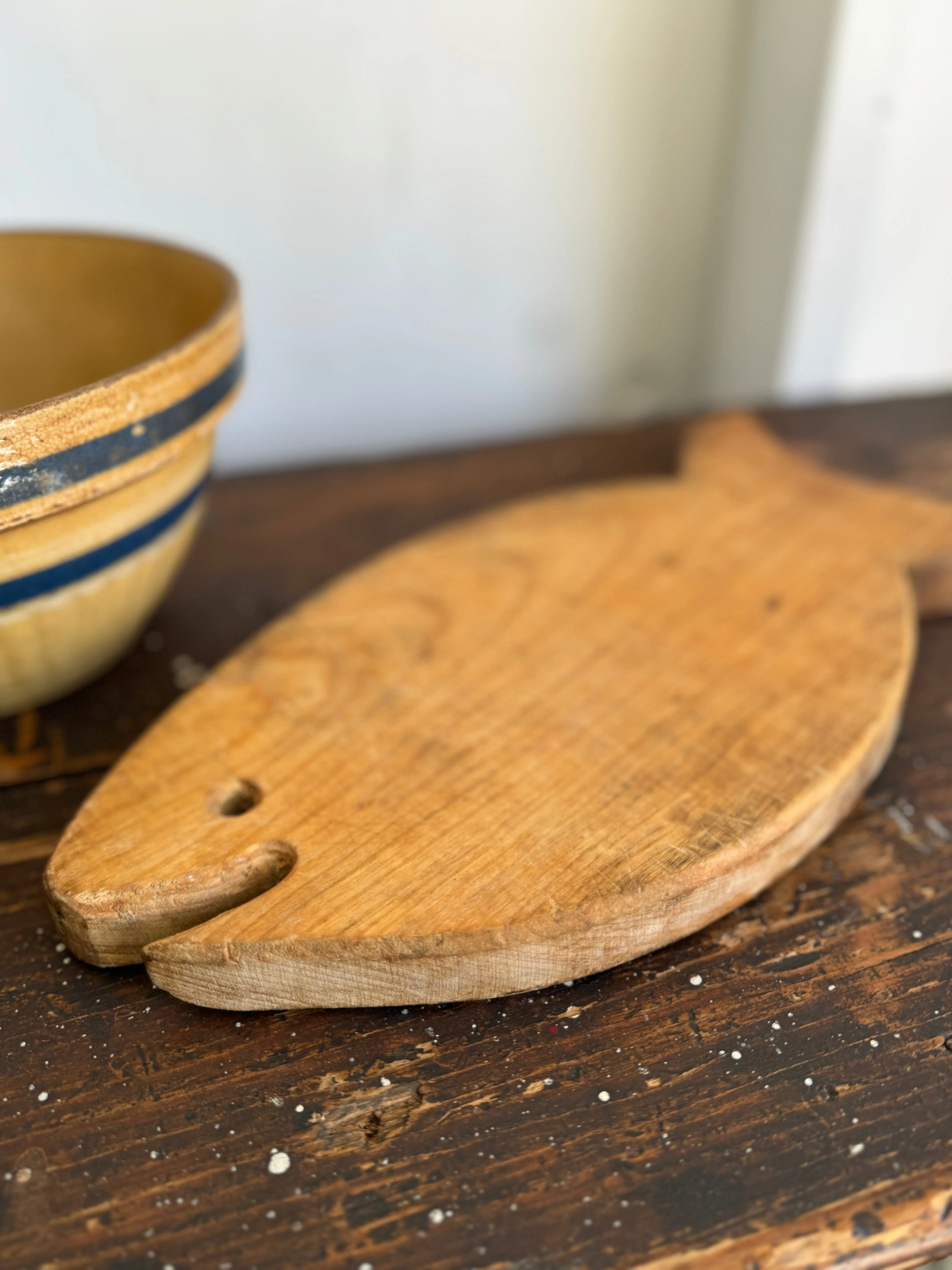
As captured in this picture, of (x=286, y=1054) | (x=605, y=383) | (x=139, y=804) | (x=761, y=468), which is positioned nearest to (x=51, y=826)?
(x=139, y=804)

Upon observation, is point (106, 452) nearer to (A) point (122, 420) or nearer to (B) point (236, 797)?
(A) point (122, 420)

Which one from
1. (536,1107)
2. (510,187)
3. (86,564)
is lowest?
(536,1107)

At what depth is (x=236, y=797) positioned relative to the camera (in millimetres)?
455

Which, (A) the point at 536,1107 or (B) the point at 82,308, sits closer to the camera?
(A) the point at 536,1107

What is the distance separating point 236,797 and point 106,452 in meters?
0.16

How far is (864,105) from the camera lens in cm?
78

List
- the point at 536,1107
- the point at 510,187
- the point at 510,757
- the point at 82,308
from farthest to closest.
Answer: the point at 510,187
the point at 82,308
the point at 510,757
the point at 536,1107

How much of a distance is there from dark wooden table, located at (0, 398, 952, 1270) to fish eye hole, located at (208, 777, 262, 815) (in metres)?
0.08

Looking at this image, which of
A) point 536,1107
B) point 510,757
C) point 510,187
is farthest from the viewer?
point 510,187

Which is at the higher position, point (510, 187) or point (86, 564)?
point (510, 187)

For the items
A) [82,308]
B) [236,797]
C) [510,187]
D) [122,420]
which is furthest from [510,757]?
[510,187]

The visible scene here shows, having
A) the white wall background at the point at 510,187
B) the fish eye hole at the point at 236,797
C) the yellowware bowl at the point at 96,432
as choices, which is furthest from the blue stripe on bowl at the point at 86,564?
the white wall background at the point at 510,187

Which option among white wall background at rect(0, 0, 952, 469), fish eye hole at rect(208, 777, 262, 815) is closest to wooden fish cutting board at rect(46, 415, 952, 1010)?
fish eye hole at rect(208, 777, 262, 815)

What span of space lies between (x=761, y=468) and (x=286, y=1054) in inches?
20.7
